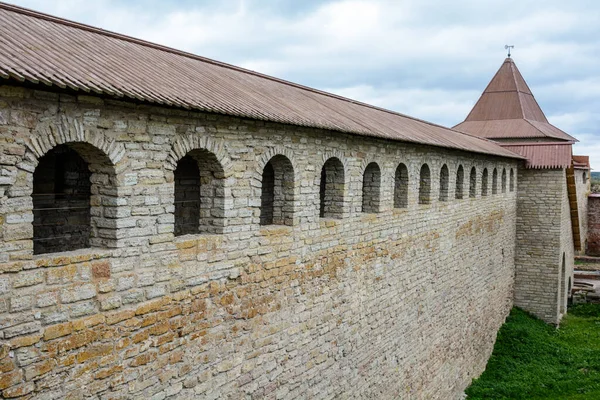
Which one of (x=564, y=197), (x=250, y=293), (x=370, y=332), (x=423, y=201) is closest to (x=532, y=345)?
(x=564, y=197)

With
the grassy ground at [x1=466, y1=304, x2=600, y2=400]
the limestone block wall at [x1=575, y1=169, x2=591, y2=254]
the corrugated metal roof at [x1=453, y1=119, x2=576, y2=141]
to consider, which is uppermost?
the corrugated metal roof at [x1=453, y1=119, x2=576, y2=141]

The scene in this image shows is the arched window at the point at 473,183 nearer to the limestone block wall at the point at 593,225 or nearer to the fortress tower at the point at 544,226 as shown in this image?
the fortress tower at the point at 544,226

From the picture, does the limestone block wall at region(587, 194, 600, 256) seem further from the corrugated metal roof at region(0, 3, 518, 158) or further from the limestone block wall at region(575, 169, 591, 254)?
the corrugated metal roof at region(0, 3, 518, 158)

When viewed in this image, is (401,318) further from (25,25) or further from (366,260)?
(25,25)

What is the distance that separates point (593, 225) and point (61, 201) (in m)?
28.3

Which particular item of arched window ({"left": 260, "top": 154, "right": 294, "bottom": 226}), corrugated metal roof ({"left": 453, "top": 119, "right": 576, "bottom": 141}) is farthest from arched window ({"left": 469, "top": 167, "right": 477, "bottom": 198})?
corrugated metal roof ({"left": 453, "top": 119, "right": 576, "bottom": 141})

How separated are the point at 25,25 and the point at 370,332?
5.62 metres

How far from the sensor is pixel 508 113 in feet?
74.8

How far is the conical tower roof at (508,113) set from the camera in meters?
21.7

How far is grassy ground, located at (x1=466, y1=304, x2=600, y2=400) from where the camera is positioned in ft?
37.9

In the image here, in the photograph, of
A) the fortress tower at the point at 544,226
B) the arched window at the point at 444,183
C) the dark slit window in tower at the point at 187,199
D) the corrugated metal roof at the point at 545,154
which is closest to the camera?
the dark slit window in tower at the point at 187,199

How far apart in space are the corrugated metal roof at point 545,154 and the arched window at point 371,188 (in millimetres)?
9154

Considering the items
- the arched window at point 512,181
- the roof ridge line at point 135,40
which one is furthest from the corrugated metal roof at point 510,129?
the roof ridge line at point 135,40

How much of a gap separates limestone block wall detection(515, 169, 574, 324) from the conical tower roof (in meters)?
5.93
